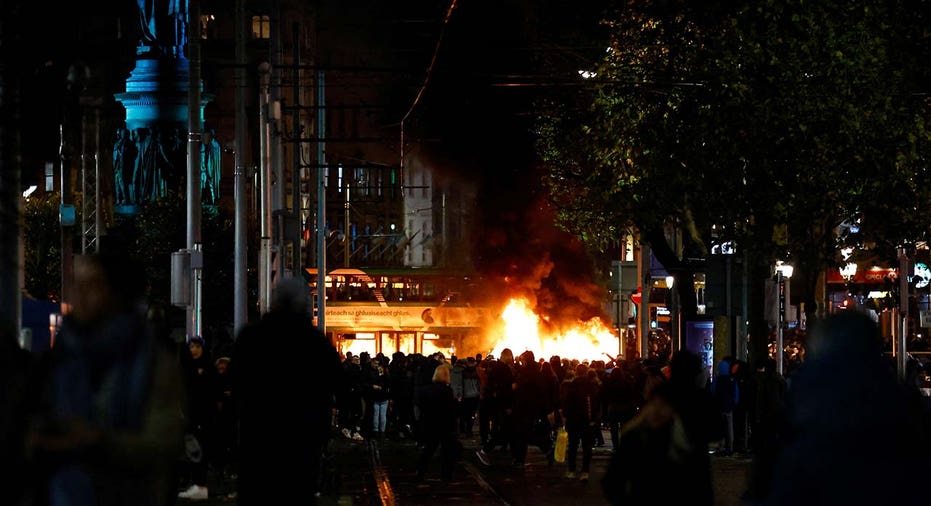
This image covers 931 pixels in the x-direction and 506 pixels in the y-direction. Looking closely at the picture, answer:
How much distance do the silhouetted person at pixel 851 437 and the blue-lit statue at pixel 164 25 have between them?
75087 millimetres

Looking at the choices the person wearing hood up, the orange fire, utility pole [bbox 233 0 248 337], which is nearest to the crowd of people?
the person wearing hood up

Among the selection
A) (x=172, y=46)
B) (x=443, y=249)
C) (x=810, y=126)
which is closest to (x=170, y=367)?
(x=810, y=126)

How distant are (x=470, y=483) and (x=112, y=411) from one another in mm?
18112

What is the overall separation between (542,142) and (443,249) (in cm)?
7648

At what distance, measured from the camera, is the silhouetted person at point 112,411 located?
5742mm

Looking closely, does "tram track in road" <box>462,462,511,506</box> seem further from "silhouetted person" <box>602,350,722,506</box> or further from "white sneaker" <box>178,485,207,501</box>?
"silhouetted person" <box>602,350,722,506</box>

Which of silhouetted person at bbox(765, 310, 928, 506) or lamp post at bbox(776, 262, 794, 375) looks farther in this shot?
lamp post at bbox(776, 262, 794, 375)

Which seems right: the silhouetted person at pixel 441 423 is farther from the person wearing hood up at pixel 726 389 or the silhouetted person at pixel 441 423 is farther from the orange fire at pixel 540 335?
the orange fire at pixel 540 335

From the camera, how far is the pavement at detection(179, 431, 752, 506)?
2048 cm

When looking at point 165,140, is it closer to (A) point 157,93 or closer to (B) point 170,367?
(A) point 157,93

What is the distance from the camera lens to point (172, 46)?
84188mm

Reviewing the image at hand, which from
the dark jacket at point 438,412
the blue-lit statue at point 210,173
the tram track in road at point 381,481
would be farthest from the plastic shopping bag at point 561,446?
the blue-lit statue at point 210,173

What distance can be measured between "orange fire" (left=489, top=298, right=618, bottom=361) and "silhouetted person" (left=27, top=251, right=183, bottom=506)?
220 feet

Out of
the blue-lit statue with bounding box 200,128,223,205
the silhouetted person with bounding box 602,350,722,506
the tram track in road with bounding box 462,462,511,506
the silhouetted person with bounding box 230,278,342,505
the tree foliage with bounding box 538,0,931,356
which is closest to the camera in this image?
the silhouetted person with bounding box 602,350,722,506
